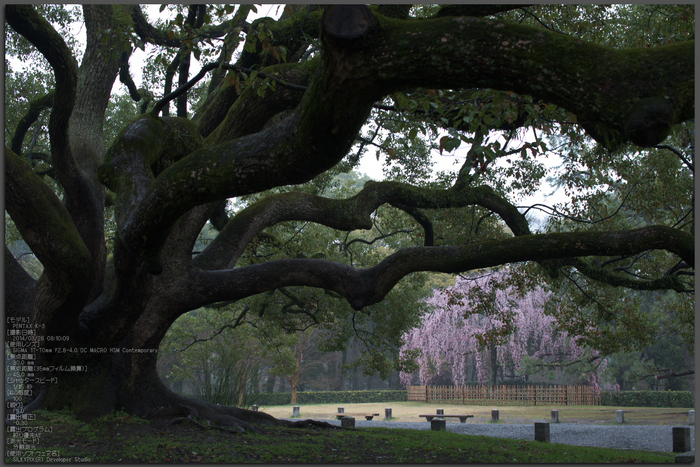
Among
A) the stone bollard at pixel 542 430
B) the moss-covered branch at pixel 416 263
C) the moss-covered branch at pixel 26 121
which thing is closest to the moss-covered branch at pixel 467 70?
the moss-covered branch at pixel 416 263

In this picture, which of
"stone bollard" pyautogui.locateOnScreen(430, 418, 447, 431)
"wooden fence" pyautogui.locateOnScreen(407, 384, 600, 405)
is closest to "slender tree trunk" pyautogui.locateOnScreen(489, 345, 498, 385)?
"wooden fence" pyautogui.locateOnScreen(407, 384, 600, 405)

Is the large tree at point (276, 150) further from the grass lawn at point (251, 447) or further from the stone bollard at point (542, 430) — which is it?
the stone bollard at point (542, 430)

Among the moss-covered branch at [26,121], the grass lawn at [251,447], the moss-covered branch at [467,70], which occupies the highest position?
the moss-covered branch at [26,121]

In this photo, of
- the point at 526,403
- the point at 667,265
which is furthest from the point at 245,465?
the point at 526,403

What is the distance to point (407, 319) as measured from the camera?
12656 mm

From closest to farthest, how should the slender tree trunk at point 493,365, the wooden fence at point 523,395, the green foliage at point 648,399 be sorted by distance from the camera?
the green foliage at point 648,399 → the wooden fence at point 523,395 → the slender tree trunk at point 493,365

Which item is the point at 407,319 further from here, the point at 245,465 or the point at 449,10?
the point at 449,10

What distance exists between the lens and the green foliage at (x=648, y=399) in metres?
24.0

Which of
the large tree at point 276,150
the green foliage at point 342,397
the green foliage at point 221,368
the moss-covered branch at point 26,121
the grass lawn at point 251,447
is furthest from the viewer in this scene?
the green foliage at point 342,397

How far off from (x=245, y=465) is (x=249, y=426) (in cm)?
236

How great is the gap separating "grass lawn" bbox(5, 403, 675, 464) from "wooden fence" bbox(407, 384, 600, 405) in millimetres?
18619

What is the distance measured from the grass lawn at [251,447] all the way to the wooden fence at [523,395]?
61.1 ft

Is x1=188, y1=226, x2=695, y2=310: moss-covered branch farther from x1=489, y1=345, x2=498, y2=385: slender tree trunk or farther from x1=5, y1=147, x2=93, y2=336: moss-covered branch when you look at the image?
x1=489, y1=345, x2=498, y2=385: slender tree trunk

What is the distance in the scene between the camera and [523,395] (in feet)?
86.5
